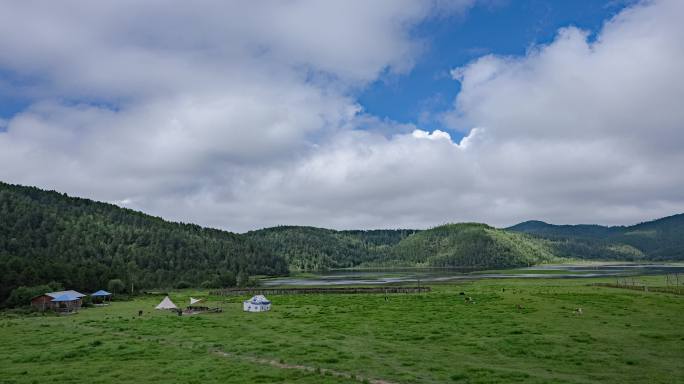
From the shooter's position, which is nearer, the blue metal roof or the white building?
the white building

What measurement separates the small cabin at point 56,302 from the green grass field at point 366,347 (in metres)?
17.0

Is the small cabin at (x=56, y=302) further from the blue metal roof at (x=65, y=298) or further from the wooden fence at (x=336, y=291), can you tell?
the wooden fence at (x=336, y=291)

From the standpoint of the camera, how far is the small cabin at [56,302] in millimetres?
82938

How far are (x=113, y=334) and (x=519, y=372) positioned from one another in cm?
4289

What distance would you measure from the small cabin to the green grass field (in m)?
17.0

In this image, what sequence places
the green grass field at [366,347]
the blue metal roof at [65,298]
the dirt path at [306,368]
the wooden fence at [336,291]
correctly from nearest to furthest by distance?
the dirt path at [306,368] → the green grass field at [366,347] → the blue metal roof at [65,298] → the wooden fence at [336,291]

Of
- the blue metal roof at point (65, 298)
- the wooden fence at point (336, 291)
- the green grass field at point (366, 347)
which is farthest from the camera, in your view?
the wooden fence at point (336, 291)

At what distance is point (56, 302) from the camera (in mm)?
83750

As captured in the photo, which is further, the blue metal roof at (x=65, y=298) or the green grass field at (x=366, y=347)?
the blue metal roof at (x=65, y=298)

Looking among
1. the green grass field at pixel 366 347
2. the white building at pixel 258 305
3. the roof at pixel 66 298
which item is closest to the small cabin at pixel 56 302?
the roof at pixel 66 298

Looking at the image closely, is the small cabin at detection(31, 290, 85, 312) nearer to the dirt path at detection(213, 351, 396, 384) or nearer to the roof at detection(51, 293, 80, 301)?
the roof at detection(51, 293, 80, 301)

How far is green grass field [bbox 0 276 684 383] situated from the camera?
29641mm

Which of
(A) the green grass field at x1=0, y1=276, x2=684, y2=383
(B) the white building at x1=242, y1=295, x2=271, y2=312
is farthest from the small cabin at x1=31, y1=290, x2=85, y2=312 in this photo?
(B) the white building at x1=242, y1=295, x2=271, y2=312

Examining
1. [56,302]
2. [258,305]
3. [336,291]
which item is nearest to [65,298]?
[56,302]
